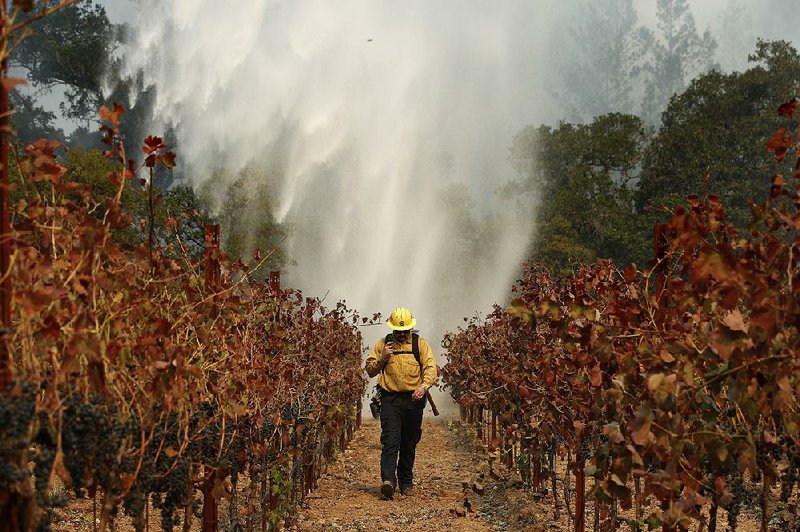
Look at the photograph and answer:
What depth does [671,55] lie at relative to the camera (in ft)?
410

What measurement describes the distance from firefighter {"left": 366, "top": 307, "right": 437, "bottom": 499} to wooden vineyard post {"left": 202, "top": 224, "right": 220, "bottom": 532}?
11.6 feet

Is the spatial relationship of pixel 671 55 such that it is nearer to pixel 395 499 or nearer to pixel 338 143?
pixel 338 143

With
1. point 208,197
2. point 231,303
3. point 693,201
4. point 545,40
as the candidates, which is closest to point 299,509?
point 231,303

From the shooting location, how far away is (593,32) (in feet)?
498

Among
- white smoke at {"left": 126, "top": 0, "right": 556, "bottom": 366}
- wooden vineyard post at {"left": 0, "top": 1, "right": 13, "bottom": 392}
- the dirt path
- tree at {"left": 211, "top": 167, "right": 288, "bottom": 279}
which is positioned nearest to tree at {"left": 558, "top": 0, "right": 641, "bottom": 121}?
white smoke at {"left": 126, "top": 0, "right": 556, "bottom": 366}

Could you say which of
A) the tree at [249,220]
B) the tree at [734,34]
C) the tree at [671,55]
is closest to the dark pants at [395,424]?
the tree at [249,220]

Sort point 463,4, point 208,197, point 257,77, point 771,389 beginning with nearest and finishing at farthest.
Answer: point 771,389, point 208,197, point 257,77, point 463,4

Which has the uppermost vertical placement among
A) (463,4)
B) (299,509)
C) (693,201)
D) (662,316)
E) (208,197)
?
(463,4)

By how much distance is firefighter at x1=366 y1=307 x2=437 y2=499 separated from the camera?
9.55 m

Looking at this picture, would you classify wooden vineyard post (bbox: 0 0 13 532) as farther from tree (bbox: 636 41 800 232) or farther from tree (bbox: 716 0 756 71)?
tree (bbox: 716 0 756 71)

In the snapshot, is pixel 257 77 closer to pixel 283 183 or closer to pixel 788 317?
pixel 283 183

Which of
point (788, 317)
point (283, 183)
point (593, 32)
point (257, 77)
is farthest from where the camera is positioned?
point (593, 32)

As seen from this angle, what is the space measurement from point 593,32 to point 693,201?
153m

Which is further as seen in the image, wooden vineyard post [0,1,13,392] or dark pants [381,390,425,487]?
dark pants [381,390,425,487]
